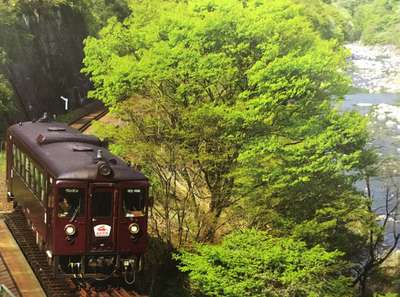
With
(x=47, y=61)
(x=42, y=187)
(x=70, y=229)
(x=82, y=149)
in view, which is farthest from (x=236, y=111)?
(x=47, y=61)

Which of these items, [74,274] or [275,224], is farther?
[275,224]

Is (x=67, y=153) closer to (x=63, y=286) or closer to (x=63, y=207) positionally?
(x=63, y=207)

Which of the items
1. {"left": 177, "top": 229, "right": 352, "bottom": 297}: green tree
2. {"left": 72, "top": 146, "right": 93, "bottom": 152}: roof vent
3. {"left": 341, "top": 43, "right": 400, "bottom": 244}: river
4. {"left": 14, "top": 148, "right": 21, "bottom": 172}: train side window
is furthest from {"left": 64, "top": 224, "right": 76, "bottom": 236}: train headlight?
{"left": 341, "top": 43, "right": 400, "bottom": 244}: river

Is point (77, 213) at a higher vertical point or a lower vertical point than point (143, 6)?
lower

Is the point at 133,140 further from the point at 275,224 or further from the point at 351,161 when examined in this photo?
the point at 351,161

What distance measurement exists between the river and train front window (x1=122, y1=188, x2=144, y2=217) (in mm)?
9676

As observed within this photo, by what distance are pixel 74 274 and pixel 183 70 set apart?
24.0 ft

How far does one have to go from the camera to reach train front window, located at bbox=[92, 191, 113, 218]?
1407cm

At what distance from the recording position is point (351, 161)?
18172mm

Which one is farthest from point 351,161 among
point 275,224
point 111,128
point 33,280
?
point 33,280

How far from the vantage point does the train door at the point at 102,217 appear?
14047 millimetres

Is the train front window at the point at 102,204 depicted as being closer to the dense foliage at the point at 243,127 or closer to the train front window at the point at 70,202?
the train front window at the point at 70,202

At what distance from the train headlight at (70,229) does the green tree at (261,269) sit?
315cm

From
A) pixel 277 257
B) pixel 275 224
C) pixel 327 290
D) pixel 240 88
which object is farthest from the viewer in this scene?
pixel 240 88
